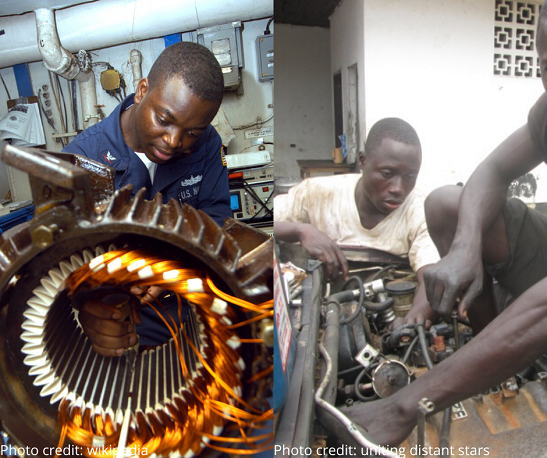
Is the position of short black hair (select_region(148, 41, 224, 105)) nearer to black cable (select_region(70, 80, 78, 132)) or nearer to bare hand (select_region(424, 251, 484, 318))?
black cable (select_region(70, 80, 78, 132))

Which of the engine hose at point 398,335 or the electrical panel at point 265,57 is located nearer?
the electrical panel at point 265,57

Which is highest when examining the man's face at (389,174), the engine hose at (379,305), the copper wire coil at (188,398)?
the man's face at (389,174)

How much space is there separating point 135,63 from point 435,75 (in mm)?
422

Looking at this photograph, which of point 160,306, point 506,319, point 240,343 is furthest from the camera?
point 506,319

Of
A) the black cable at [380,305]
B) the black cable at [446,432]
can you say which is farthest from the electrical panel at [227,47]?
the black cable at [446,432]

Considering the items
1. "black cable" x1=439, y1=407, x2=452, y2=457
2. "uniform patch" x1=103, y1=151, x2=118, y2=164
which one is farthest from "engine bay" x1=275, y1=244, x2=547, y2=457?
"uniform patch" x1=103, y1=151, x2=118, y2=164

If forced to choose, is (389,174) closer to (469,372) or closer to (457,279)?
(457,279)

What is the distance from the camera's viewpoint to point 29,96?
443mm

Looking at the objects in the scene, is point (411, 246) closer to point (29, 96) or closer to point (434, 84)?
point (434, 84)

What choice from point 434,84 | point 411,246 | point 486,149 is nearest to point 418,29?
point 434,84

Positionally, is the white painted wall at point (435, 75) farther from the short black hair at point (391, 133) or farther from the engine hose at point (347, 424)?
the engine hose at point (347, 424)

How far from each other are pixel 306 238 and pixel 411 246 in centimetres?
18

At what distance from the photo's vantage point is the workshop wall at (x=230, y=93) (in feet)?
1.50

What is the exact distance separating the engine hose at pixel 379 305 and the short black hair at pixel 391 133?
23 cm
